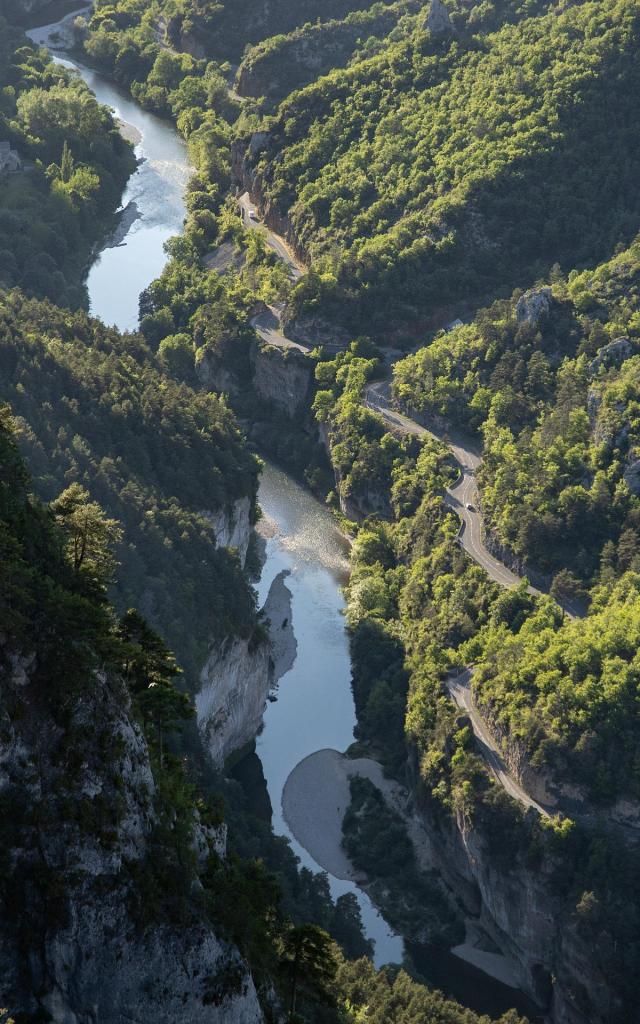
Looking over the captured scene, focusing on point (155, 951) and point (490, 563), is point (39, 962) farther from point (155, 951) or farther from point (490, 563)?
point (490, 563)

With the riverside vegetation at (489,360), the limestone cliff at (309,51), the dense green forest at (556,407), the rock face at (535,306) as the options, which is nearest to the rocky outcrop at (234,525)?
the riverside vegetation at (489,360)

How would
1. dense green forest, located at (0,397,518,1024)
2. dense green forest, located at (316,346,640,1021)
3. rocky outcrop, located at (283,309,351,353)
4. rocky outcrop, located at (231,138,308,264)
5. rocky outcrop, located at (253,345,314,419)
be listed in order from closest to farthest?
dense green forest, located at (0,397,518,1024) < dense green forest, located at (316,346,640,1021) < rocky outcrop, located at (253,345,314,419) < rocky outcrop, located at (283,309,351,353) < rocky outcrop, located at (231,138,308,264)

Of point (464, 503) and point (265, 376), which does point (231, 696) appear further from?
point (265, 376)

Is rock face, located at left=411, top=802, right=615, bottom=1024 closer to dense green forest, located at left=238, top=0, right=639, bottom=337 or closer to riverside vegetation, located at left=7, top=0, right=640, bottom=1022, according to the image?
riverside vegetation, located at left=7, top=0, right=640, bottom=1022

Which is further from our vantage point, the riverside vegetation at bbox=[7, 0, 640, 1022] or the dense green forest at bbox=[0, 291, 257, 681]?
the dense green forest at bbox=[0, 291, 257, 681]

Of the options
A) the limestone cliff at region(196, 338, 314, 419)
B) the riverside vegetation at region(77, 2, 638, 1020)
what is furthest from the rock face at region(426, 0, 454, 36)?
the limestone cliff at region(196, 338, 314, 419)

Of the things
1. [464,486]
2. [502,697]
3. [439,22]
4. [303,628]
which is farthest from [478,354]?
[439,22]

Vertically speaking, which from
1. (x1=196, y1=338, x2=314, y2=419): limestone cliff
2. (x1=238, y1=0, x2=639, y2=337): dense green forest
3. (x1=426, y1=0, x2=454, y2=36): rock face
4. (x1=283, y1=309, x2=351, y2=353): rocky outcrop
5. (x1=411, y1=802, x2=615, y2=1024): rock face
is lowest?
(x1=411, y1=802, x2=615, y2=1024): rock face

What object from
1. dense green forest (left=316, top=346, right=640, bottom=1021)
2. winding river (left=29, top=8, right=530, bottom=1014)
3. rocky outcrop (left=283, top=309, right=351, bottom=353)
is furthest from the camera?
rocky outcrop (left=283, top=309, right=351, bottom=353)
